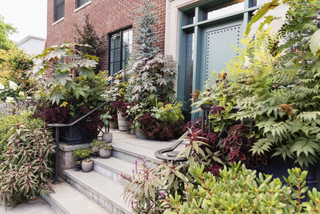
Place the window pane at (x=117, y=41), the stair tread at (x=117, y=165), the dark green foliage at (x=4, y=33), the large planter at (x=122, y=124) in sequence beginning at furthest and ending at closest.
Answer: the dark green foliage at (x=4, y=33) → the window pane at (x=117, y=41) → the large planter at (x=122, y=124) → the stair tread at (x=117, y=165)

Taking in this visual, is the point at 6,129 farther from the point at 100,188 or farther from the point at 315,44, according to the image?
the point at 315,44

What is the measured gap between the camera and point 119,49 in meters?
6.51

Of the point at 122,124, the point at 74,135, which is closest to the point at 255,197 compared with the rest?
the point at 74,135

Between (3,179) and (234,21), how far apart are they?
4.49 meters

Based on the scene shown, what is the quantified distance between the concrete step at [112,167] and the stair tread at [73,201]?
430 millimetres

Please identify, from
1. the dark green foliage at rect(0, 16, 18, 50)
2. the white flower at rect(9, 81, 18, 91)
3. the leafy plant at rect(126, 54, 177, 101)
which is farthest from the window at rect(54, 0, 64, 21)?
the dark green foliage at rect(0, 16, 18, 50)

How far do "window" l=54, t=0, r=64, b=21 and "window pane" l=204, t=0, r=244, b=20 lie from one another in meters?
8.12

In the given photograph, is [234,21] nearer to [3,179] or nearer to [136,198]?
[136,198]

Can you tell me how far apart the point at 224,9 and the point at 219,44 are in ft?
2.24

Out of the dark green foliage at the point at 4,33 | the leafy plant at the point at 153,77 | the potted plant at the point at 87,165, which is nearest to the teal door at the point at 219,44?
the leafy plant at the point at 153,77

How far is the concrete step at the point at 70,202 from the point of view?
2.35 m

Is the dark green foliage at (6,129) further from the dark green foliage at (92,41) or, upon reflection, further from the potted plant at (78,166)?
the dark green foliage at (92,41)

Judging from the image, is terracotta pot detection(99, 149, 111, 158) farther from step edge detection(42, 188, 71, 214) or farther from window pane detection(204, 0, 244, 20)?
window pane detection(204, 0, 244, 20)

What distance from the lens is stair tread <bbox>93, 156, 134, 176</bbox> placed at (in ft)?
9.28
